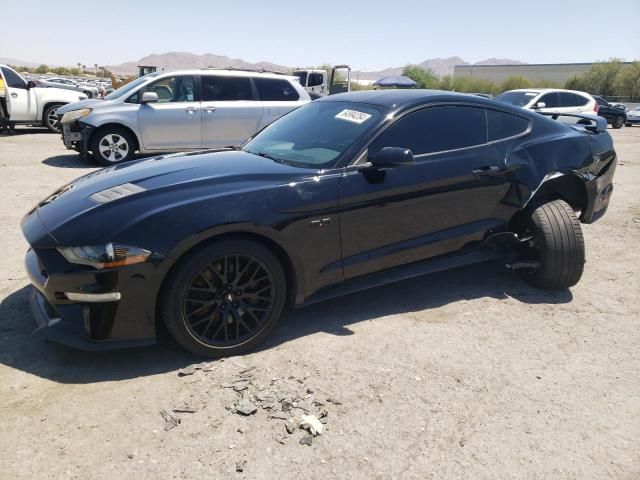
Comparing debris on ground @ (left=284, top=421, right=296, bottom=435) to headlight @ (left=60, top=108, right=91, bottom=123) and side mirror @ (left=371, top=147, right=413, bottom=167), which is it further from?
headlight @ (left=60, top=108, right=91, bottom=123)

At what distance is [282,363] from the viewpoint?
3.03 meters

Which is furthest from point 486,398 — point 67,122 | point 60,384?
point 67,122

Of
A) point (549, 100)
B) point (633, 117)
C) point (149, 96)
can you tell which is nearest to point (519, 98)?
point (549, 100)

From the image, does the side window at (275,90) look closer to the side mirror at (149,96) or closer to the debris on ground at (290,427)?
the side mirror at (149,96)

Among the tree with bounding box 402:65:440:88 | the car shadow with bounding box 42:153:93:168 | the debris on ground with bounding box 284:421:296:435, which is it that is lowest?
the debris on ground with bounding box 284:421:296:435

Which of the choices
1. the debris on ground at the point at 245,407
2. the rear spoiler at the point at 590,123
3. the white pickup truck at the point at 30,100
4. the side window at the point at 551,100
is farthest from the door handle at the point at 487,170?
the white pickup truck at the point at 30,100

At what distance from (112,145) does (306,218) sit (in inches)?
273

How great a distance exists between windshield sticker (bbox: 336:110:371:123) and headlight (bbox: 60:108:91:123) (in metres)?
6.46

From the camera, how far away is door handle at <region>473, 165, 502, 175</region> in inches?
151

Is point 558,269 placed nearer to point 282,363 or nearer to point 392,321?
point 392,321

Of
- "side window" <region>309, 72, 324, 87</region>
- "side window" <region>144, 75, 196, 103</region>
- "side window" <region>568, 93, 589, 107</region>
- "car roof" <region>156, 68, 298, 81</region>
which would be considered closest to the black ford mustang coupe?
"side window" <region>144, 75, 196, 103</region>

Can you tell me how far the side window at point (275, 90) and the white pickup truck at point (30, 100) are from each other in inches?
230

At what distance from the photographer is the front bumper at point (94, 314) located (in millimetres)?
2660

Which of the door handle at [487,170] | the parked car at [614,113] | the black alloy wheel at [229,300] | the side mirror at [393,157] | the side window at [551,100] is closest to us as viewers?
the black alloy wheel at [229,300]
